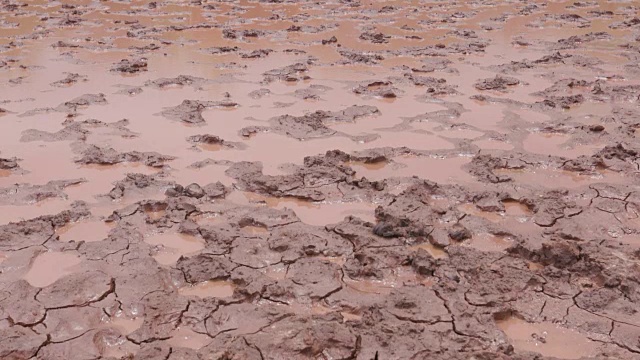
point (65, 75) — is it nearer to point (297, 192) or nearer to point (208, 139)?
point (208, 139)

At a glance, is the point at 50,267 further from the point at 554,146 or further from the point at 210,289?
the point at 554,146

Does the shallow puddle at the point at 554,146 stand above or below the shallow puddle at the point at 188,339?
above

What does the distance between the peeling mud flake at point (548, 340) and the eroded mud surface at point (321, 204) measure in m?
0.01

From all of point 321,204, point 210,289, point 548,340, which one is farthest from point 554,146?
point 210,289

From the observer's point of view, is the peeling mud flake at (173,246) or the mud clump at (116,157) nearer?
the peeling mud flake at (173,246)

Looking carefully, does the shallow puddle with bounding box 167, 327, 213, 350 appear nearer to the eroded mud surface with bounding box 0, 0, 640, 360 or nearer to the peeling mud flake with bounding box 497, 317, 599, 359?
the eroded mud surface with bounding box 0, 0, 640, 360

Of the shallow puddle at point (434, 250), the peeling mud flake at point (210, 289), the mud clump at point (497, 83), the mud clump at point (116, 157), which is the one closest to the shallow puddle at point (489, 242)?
the shallow puddle at point (434, 250)

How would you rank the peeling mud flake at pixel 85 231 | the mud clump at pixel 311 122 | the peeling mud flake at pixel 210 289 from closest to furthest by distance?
the peeling mud flake at pixel 210 289, the peeling mud flake at pixel 85 231, the mud clump at pixel 311 122

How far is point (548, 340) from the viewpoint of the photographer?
2.78 metres

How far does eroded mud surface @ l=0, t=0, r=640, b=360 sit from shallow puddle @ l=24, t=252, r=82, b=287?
0.01m

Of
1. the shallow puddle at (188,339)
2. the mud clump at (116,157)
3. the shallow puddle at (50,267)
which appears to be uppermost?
the shallow puddle at (188,339)

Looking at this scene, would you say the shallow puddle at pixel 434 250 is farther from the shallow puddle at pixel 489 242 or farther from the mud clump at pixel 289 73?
the mud clump at pixel 289 73

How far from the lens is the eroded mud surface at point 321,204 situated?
2.84m

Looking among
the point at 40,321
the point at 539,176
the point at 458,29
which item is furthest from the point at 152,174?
the point at 458,29
